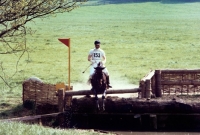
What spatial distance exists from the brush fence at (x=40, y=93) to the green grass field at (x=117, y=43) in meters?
0.78

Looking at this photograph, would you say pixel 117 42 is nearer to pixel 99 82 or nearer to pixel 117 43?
pixel 117 43

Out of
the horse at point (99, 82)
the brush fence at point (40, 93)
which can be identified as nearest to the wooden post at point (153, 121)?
the horse at point (99, 82)

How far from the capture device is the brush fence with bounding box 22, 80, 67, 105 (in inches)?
697

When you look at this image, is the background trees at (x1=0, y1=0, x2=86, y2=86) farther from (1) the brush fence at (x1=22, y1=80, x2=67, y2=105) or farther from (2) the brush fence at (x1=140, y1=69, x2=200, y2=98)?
(2) the brush fence at (x1=140, y1=69, x2=200, y2=98)

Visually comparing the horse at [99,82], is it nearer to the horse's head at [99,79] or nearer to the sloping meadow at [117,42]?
the horse's head at [99,79]

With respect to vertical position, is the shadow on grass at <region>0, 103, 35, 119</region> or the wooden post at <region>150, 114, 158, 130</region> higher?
the shadow on grass at <region>0, 103, 35, 119</region>

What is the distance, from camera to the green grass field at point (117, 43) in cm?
2664

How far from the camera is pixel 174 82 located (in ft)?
63.5

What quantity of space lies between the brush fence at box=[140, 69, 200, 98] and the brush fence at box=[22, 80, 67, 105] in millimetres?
3480

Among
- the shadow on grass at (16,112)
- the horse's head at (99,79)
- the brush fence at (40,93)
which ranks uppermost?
the horse's head at (99,79)

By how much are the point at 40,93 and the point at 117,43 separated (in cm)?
2393

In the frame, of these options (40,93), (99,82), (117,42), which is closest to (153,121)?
(99,82)

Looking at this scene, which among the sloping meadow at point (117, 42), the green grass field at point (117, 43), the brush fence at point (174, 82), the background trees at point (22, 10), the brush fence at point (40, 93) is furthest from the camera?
the sloping meadow at point (117, 42)

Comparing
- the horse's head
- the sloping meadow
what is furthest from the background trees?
the horse's head
